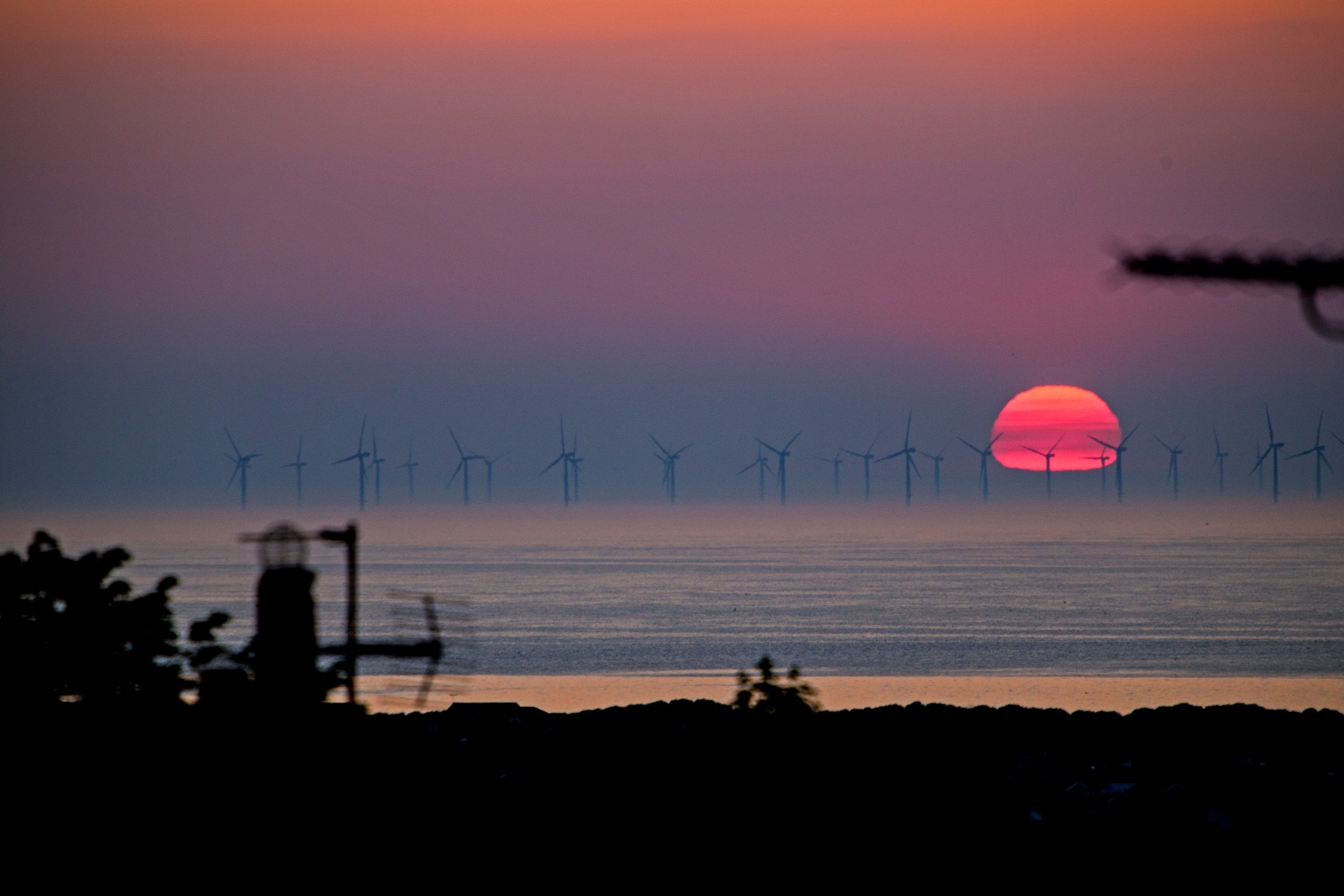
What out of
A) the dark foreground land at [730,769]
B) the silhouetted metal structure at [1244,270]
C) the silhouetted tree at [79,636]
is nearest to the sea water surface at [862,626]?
the dark foreground land at [730,769]

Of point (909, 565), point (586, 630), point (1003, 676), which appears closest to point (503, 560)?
point (909, 565)

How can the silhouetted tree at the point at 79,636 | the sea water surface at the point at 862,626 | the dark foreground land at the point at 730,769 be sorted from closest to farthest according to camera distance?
the dark foreground land at the point at 730,769, the silhouetted tree at the point at 79,636, the sea water surface at the point at 862,626

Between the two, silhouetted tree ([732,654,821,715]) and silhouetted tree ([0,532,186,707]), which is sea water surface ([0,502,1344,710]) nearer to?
silhouetted tree ([732,654,821,715])

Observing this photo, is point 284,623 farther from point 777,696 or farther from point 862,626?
point 862,626

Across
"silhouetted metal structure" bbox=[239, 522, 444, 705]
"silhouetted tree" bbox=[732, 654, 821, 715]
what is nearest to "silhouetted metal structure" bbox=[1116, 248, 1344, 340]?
"silhouetted metal structure" bbox=[239, 522, 444, 705]

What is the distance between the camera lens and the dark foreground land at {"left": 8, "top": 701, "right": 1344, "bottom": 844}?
10.6m

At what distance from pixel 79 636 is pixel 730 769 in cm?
1152

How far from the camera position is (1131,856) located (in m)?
19.9

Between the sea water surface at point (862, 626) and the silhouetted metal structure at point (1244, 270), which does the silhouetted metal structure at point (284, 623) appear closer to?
the silhouetted metal structure at point (1244, 270)

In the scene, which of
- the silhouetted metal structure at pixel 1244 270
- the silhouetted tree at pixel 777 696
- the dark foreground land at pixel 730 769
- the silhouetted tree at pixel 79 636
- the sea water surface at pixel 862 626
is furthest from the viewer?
the sea water surface at pixel 862 626

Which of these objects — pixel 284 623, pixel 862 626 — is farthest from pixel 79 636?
pixel 862 626

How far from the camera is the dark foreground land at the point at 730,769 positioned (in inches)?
416

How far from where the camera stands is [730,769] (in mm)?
21641

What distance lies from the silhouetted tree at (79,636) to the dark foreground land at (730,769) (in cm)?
34
